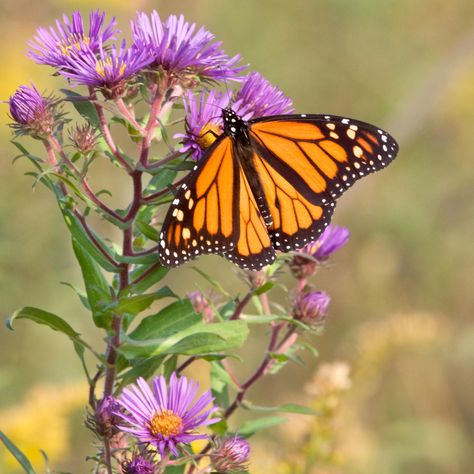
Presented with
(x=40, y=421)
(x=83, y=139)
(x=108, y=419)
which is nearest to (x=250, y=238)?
(x=83, y=139)

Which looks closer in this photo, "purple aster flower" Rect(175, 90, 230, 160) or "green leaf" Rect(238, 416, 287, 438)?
"purple aster flower" Rect(175, 90, 230, 160)

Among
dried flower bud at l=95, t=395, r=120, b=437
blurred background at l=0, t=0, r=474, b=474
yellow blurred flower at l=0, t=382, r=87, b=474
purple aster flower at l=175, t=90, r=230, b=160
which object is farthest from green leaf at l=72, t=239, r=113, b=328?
yellow blurred flower at l=0, t=382, r=87, b=474

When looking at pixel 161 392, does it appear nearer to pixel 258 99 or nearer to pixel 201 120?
pixel 201 120

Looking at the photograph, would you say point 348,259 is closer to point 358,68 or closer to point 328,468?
point 358,68

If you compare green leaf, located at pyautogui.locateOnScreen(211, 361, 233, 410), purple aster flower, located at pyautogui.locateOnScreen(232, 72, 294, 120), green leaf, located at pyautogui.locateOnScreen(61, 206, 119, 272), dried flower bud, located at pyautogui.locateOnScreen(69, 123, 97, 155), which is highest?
purple aster flower, located at pyautogui.locateOnScreen(232, 72, 294, 120)

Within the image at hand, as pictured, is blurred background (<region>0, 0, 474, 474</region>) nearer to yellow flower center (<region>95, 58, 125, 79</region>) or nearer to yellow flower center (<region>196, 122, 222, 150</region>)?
yellow flower center (<region>196, 122, 222, 150</region>)

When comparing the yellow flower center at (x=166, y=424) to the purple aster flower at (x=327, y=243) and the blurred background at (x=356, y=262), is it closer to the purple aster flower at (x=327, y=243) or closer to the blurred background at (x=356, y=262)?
the purple aster flower at (x=327, y=243)
